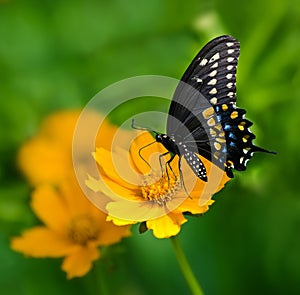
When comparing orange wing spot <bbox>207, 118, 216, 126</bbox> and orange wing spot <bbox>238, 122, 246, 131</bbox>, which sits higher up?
orange wing spot <bbox>207, 118, 216, 126</bbox>

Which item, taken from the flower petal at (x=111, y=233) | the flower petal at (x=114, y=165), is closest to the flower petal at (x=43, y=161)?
the flower petal at (x=111, y=233)

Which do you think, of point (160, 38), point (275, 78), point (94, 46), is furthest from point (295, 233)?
point (94, 46)

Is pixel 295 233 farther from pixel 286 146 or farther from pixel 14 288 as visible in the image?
pixel 14 288

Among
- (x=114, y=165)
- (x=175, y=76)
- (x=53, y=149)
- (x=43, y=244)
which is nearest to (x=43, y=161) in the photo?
(x=53, y=149)

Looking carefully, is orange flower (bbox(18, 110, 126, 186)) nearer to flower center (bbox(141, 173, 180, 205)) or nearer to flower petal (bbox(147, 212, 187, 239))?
flower center (bbox(141, 173, 180, 205))

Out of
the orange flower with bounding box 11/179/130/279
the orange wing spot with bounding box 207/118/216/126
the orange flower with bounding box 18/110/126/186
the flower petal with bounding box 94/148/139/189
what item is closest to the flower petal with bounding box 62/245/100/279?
the orange flower with bounding box 11/179/130/279
